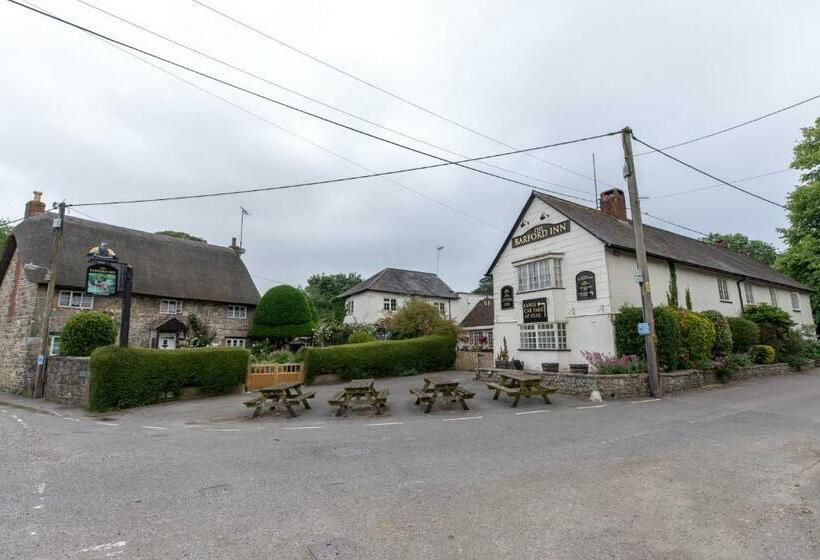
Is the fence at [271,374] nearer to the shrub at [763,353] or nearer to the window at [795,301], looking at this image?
the shrub at [763,353]

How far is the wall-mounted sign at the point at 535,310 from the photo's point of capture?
62.0 feet

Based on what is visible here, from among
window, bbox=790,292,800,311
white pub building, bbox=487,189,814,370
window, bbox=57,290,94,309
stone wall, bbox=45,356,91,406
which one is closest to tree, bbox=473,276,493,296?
window, bbox=790,292,800,311

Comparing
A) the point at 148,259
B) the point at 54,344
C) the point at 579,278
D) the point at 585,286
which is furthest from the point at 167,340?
the point at 585,286

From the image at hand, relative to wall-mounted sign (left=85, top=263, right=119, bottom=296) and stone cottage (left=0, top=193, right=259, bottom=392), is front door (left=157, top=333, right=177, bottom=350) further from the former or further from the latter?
wall-mounted sign (left=85, top=263, right=119, bottom=296)

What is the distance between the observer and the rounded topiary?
28547 millimetres

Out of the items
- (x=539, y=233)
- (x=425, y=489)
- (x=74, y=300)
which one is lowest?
(x=425, y=489)

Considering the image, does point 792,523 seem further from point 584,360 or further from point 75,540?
point 584,360

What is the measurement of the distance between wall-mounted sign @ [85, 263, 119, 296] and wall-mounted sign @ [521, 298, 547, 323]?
17.4 m

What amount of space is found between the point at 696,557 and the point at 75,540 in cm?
582

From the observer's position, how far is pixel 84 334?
60.8 feet

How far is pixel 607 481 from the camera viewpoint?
18.1 feet

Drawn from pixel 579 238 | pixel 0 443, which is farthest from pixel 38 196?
pixel 579 238

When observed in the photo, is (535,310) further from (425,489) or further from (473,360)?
(425,489)

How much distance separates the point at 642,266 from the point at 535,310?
618 cm
